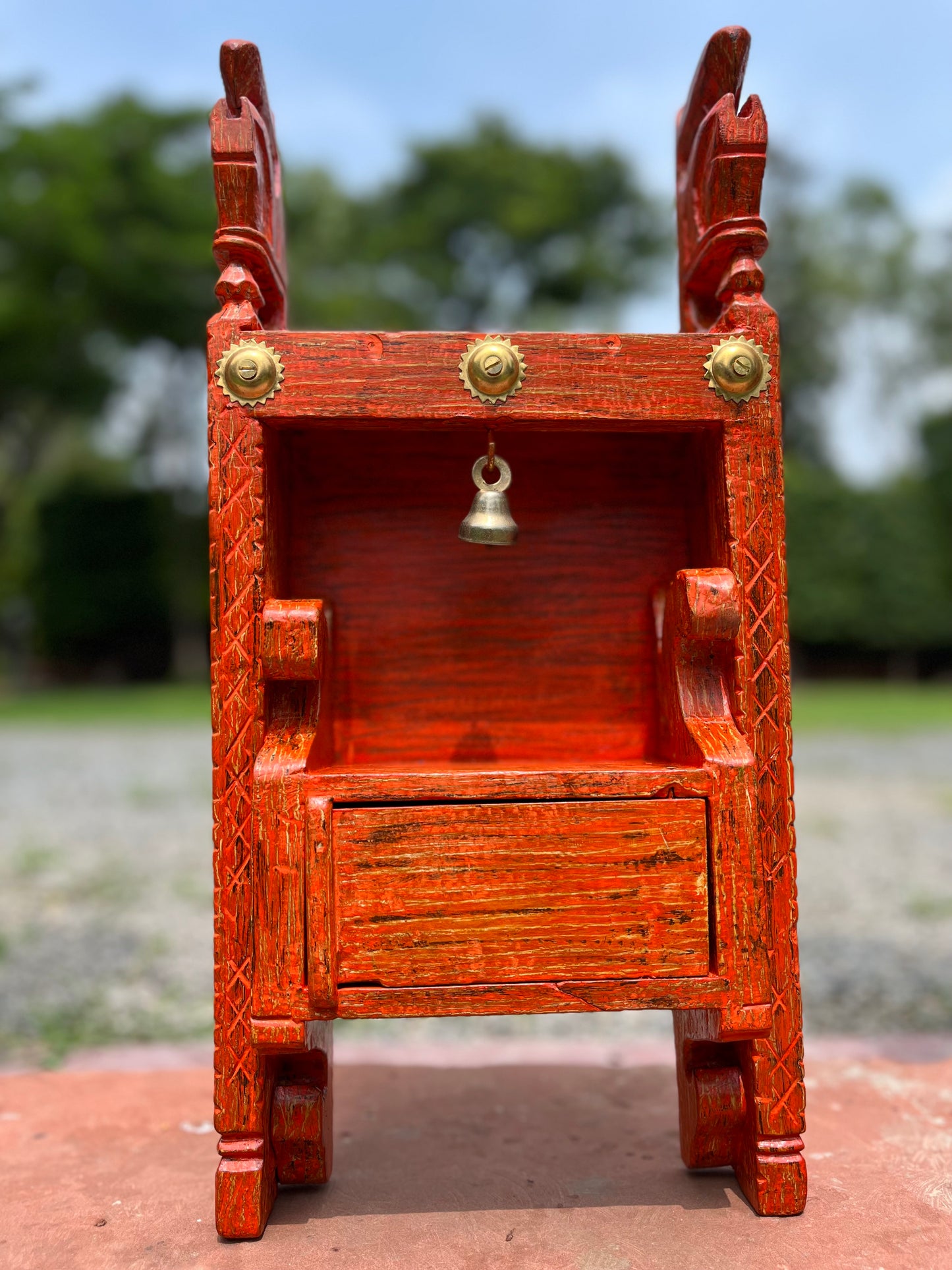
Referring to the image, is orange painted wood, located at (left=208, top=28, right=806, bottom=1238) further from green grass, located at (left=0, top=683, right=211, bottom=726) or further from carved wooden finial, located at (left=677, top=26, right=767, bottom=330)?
green grass, located at (left=0, top=683, right=211, bottom=726)

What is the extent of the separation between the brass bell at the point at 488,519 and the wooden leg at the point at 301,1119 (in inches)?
46.4

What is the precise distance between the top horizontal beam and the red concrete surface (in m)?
1.63

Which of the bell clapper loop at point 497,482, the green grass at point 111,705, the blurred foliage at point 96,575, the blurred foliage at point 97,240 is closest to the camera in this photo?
the bell clapper loop at point 497,482

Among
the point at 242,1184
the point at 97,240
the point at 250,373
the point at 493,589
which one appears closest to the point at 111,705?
the point at 97,240

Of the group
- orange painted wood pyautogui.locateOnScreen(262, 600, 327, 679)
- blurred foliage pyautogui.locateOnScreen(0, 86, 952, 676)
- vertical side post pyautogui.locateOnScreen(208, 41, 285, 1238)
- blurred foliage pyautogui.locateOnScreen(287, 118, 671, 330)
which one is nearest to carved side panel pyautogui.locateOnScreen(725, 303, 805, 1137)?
orange painted wood pyautogui.locateOnScreen(262, 600, 327, 679)

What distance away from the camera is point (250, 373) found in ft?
6.74

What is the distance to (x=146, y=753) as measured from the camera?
1211 centimetres

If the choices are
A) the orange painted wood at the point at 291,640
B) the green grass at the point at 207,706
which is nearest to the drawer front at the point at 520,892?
the orange painted wood at the point at 291,640

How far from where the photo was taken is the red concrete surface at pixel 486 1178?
2.03m

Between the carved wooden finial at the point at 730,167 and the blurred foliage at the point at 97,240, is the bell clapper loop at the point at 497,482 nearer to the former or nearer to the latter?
the carved wooden finial at the point at 730,167

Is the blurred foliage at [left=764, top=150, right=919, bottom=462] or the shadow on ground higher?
the blurred foliage at [left=764, top=150, right=919, bottom=462]

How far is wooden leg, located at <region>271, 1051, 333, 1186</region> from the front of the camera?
7.44ft

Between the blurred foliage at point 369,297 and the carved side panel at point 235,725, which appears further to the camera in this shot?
the blurred foliage at point 369,297

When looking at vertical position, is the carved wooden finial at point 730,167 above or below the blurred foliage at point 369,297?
below
